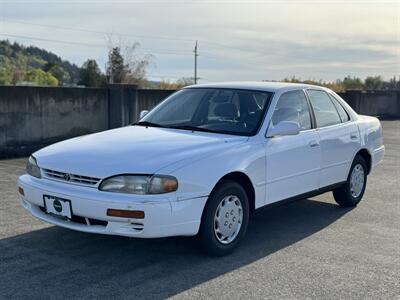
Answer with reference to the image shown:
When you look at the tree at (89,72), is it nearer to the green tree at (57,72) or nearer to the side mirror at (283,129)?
the green tree at (57,72)

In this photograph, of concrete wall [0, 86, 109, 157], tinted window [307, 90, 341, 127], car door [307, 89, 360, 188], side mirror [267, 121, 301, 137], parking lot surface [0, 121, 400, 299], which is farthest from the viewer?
concrete wall [0, 86, 109, 157]

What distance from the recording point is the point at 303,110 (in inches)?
243

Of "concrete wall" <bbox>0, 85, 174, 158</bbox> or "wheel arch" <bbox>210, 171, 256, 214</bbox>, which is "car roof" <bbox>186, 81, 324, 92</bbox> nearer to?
"wheel arch" <bbox>210, 171, 256, 214</bbox>

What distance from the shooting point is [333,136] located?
6.42 metres

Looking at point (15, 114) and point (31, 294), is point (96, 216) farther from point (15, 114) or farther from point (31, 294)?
point (15, 114)

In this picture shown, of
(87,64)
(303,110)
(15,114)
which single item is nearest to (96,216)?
(303,110)

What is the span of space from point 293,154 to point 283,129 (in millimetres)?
421

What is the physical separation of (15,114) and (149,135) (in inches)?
263

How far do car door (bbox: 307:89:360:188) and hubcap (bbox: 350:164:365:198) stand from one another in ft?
0.88

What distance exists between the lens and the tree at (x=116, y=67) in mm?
34906

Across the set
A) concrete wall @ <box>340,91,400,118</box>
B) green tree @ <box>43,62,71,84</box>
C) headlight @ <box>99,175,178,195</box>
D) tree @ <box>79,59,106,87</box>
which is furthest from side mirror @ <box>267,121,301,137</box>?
green tree @ <box>43,62,71,84</box>

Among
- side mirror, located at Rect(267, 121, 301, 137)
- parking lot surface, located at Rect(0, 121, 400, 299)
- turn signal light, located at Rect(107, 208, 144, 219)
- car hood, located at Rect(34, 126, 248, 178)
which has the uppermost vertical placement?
side mirror, located at Rect(267, 121, 301, 137)

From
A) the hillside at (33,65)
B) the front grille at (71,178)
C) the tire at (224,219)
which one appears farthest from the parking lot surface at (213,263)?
the hillside at (33,65)

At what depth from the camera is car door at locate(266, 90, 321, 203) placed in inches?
213
